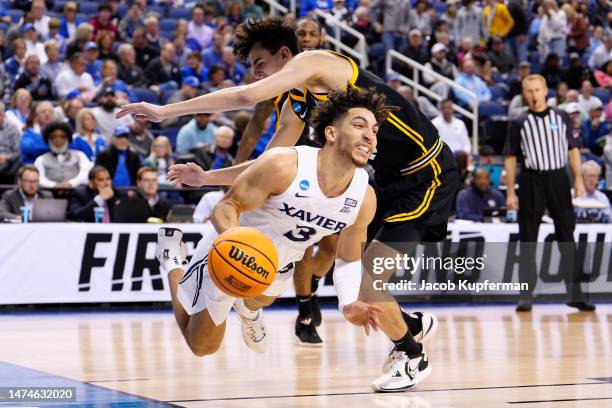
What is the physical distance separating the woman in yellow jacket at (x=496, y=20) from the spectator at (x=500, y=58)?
22 cm

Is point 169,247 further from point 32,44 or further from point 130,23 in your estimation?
point 130,23

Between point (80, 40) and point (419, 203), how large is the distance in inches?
417

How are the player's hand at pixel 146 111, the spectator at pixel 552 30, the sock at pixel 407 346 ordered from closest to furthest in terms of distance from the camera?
the player's hand at pixel 146 111 < the sock at pixel 407 346 < the spectator at pixel 552 30

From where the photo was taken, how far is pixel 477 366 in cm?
726

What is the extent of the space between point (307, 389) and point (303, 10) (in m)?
13.8

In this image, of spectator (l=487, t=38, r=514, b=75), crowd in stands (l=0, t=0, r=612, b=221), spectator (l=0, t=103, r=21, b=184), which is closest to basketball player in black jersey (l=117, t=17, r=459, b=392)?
crowd in stands (l=0, t=0, r=612, b=221)

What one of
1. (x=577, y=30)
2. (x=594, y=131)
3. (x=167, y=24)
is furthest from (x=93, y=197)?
(x=577, y=30)

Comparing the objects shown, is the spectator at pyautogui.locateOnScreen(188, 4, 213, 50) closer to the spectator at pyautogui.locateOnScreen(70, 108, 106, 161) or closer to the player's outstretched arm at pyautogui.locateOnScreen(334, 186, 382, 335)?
the spectator at pyautogui.locateOnScreen(70, 108, 106, 161)

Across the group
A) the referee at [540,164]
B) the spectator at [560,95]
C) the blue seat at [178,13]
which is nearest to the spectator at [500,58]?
the spectator at [560,95]

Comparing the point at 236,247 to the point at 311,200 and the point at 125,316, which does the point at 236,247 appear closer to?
the point at 311,200

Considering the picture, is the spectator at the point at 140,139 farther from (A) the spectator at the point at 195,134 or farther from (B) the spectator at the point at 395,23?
(B) the spectator at the point at 395,23

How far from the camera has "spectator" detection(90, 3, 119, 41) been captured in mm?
16844

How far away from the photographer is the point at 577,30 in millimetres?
21828

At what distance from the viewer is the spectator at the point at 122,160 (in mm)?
13555
